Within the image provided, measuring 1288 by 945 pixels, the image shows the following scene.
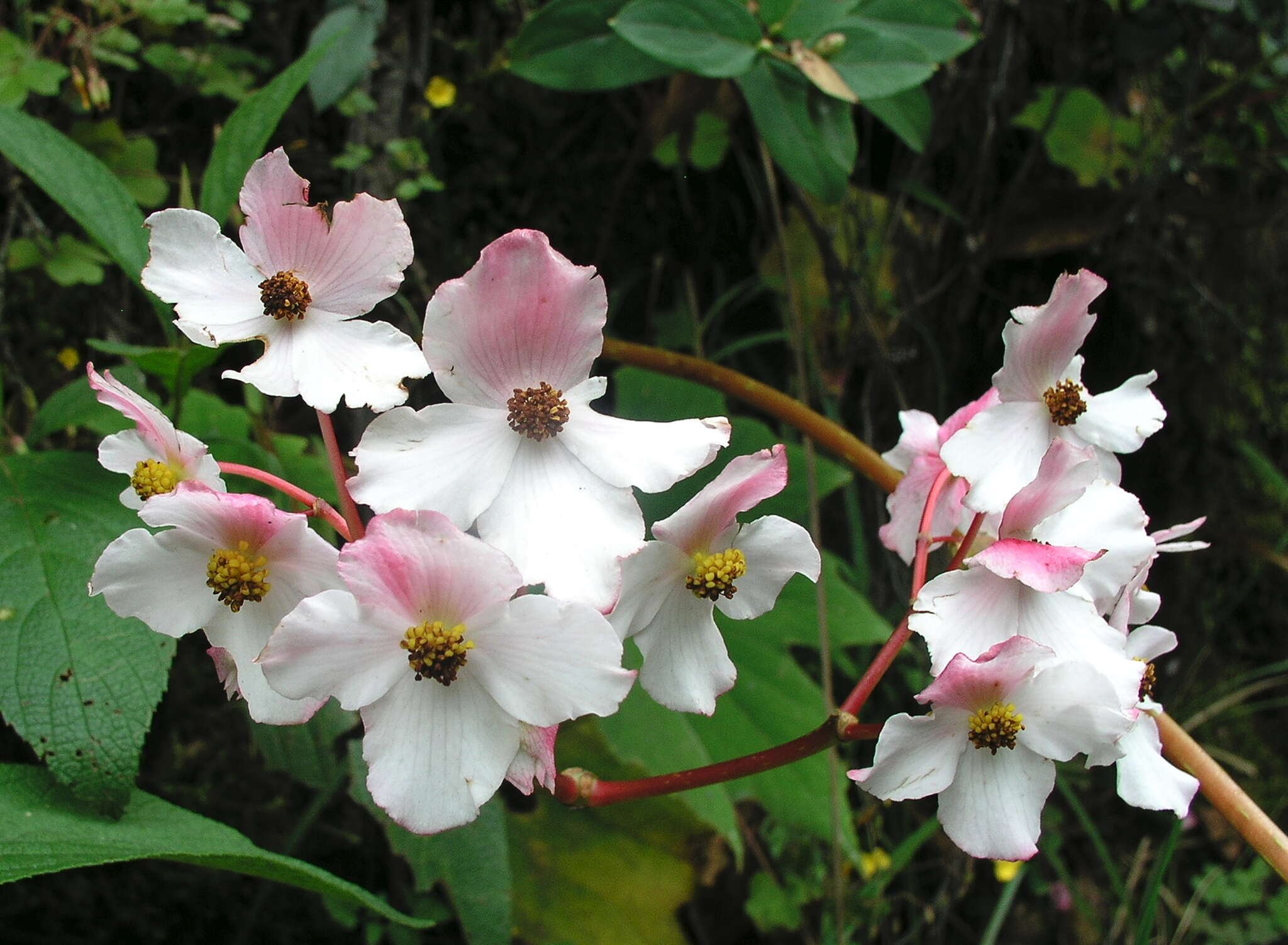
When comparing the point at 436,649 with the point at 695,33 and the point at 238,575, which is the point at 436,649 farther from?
the point at 695,33

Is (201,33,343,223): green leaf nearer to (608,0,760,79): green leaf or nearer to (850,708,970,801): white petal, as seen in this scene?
(608,0,760,79): green leaf

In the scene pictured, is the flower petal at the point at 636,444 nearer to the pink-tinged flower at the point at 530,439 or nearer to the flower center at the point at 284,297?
the pink-tinged flower at the point at 530,439

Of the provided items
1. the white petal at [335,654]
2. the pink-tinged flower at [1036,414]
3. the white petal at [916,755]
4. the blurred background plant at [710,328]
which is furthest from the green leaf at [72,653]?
the pink-tinged flower at [1036,414]

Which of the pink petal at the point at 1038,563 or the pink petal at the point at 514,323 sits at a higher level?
the pink petal at the point at 514,323

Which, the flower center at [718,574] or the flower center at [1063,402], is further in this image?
the flower center at [1063,402]

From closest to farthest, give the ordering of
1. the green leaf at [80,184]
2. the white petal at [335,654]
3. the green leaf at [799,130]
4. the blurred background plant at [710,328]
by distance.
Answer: the white petal at [335,654] → the green leaf at [80,184] → the blurred background plant at [710,328] → the green leaf at [799,130]

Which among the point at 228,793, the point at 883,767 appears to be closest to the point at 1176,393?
the point at 883,767

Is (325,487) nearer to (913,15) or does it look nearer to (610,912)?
(610,912)

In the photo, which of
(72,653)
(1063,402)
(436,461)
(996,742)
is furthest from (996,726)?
(72,653)
